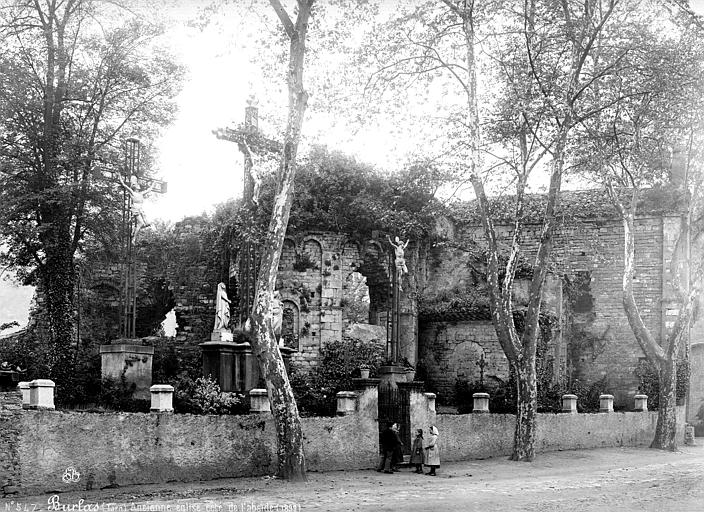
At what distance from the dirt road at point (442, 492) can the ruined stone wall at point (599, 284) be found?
39.4 feet

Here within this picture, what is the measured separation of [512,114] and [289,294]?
9.62m

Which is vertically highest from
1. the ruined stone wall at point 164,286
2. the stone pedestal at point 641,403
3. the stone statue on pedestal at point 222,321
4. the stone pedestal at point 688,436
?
the ruined stone wall at point 164,286

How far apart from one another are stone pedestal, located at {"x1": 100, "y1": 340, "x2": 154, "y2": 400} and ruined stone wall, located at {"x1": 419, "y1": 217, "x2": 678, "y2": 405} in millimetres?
14311

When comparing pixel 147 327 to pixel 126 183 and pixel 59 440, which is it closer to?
pixel 126 183

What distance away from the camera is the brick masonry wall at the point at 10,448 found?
11820 millimetres

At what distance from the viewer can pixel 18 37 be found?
21.0m

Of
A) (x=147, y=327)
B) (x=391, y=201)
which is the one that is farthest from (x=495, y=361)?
(x=147, y=327)

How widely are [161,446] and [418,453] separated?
5.19m

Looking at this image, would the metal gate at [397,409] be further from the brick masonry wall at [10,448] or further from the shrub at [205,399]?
the brick masonry wall at [10,448]

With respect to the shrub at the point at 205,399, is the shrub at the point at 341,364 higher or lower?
higher

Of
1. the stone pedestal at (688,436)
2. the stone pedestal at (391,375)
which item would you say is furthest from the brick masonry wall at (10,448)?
the stone pedestal at (688,436)

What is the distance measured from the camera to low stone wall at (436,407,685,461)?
18578 mm

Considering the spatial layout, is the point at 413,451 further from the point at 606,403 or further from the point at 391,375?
the point at 606,403

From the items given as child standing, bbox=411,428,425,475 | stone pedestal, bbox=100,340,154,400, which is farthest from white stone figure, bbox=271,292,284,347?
child standing, bbox=411,428,425,475
